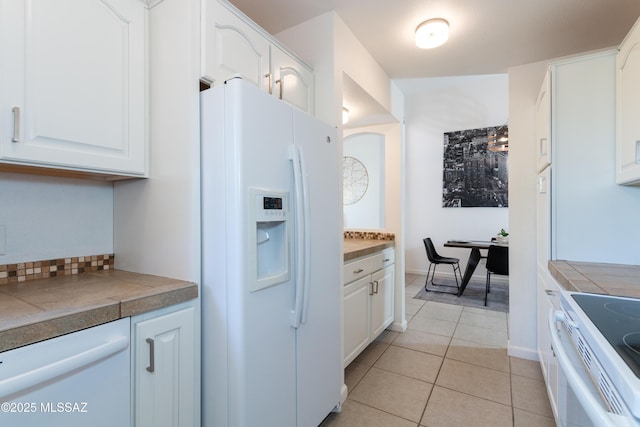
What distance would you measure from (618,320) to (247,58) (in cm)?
180

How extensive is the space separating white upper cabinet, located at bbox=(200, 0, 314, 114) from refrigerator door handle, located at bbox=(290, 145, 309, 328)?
445 millimetres

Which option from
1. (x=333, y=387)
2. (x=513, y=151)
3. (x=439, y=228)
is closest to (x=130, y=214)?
(x=333, y=387)

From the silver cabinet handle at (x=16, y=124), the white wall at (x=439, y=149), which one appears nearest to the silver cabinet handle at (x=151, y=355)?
the silver cabinet handle at (x=16, y=124)

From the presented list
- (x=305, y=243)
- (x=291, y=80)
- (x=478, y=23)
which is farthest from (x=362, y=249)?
(x=478, y=23)

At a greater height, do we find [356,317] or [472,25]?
[472,25]

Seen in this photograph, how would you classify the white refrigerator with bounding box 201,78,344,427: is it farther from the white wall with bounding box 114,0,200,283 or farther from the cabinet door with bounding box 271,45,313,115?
the cabinet door with bounding box 271,45,313,115

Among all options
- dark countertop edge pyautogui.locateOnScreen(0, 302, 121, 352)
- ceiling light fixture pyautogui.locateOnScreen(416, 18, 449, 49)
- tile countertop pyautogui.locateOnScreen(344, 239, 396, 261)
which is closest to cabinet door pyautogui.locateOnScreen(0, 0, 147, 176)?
dark countertop edge pyautogui.locateOnScreen(0, 302, 121, 352)

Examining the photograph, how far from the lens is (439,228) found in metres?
5.35

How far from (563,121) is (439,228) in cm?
370

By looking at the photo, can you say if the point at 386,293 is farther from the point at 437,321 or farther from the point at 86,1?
the point at 86,1

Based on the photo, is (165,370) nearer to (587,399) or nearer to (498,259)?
(587,399)

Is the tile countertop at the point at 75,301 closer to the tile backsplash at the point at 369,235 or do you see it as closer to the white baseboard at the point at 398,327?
the tile backsplash at the point at 369,235

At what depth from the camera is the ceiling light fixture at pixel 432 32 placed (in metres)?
1.91

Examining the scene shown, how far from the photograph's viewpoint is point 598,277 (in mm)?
1417
